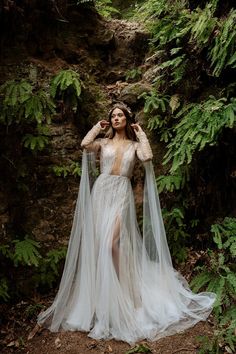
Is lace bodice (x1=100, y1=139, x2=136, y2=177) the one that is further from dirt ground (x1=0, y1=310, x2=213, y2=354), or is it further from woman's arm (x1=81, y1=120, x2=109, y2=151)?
dirt ground (x1=0, y1=310, x2=213, y2=354)

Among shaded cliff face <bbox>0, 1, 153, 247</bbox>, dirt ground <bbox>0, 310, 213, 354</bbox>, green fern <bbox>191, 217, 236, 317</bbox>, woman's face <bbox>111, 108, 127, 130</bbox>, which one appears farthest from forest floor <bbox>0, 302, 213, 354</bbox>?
woman's face <bbox>111, 108, 127, 130</bbox>

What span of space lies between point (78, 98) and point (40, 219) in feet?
7.53

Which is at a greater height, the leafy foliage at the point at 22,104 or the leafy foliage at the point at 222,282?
the leafy foliage at the point at 22,104

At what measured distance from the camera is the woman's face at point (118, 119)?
5.25m

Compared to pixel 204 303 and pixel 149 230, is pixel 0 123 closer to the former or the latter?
pixel 149 230

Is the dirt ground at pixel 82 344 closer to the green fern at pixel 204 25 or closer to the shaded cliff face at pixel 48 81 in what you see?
the shaded cliff face at pixel 48 81

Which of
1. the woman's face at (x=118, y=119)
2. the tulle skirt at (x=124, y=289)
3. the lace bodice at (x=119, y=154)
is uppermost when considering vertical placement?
the woman's face at (x=118, y=119)

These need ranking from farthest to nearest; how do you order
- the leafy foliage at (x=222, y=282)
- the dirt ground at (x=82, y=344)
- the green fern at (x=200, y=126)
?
the green fern at (x=200, y=126), the dirt ground at (x=82, y=344), the leafy foliage at (x=222, y=282)

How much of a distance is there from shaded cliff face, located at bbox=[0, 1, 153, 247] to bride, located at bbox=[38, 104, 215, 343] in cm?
120

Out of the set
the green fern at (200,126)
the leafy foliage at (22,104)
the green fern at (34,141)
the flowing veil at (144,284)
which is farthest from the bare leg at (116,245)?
the leafy foliage at (22,104)

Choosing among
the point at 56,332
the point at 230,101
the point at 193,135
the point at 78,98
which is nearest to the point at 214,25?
the point at 230,101

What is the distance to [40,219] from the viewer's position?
20.2 ft

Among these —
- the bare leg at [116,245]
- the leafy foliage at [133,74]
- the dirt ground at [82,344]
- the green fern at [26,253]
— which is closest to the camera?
the dirt ground at [82,344]

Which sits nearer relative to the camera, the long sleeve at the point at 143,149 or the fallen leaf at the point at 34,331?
the fallen leaf at the point at 34,331
